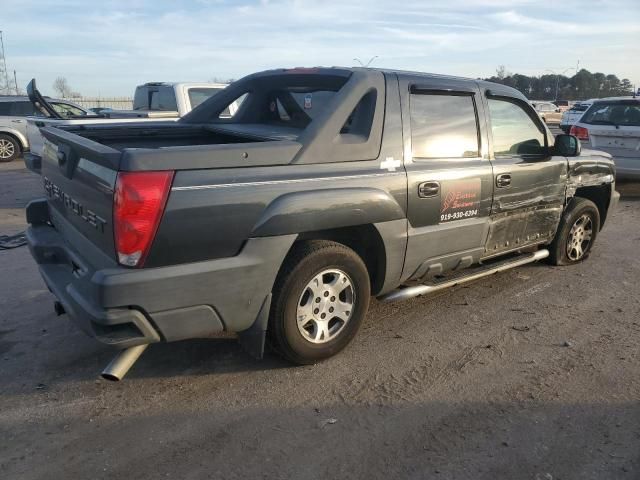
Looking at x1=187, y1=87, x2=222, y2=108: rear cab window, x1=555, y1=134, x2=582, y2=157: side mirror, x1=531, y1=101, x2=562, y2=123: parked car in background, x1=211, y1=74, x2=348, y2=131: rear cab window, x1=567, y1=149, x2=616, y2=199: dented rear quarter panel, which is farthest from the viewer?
x1=531, y1=101, x2=562, y2=123: parked car in background

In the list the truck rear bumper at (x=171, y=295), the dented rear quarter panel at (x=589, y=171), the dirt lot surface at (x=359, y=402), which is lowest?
the dirt lot surface at (x=359, y=402)

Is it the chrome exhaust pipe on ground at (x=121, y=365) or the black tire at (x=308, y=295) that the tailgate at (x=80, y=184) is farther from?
the black tire at (x=308, y=295)

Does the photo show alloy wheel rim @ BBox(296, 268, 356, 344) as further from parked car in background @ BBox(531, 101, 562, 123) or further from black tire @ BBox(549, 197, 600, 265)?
parked car in background @ BBox(531, 101, 562, 123)

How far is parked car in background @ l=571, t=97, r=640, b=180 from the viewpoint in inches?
370

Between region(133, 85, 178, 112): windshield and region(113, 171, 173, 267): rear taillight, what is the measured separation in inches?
316

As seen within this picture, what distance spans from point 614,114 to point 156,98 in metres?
8.63

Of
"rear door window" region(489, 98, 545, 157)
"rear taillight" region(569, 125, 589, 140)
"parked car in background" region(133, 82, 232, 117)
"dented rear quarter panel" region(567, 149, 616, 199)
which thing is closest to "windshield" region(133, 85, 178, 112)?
"parked car in background" region(133, 82, 232, 117)

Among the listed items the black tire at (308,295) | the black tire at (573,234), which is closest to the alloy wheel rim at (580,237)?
the black tire at (573,234)

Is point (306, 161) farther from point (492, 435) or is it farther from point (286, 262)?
point (492, 435)

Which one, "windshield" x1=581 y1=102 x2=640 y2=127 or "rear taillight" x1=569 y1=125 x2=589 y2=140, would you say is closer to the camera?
"windshield" x1=581 y1=102 x2=640 y2=127

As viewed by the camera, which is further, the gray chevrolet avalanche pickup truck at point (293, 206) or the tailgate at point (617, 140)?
the tailgate at point (617, 140)

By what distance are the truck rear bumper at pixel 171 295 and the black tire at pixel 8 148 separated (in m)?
13.8

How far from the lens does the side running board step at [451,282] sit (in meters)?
3.97

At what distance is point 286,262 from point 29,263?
3.62m
